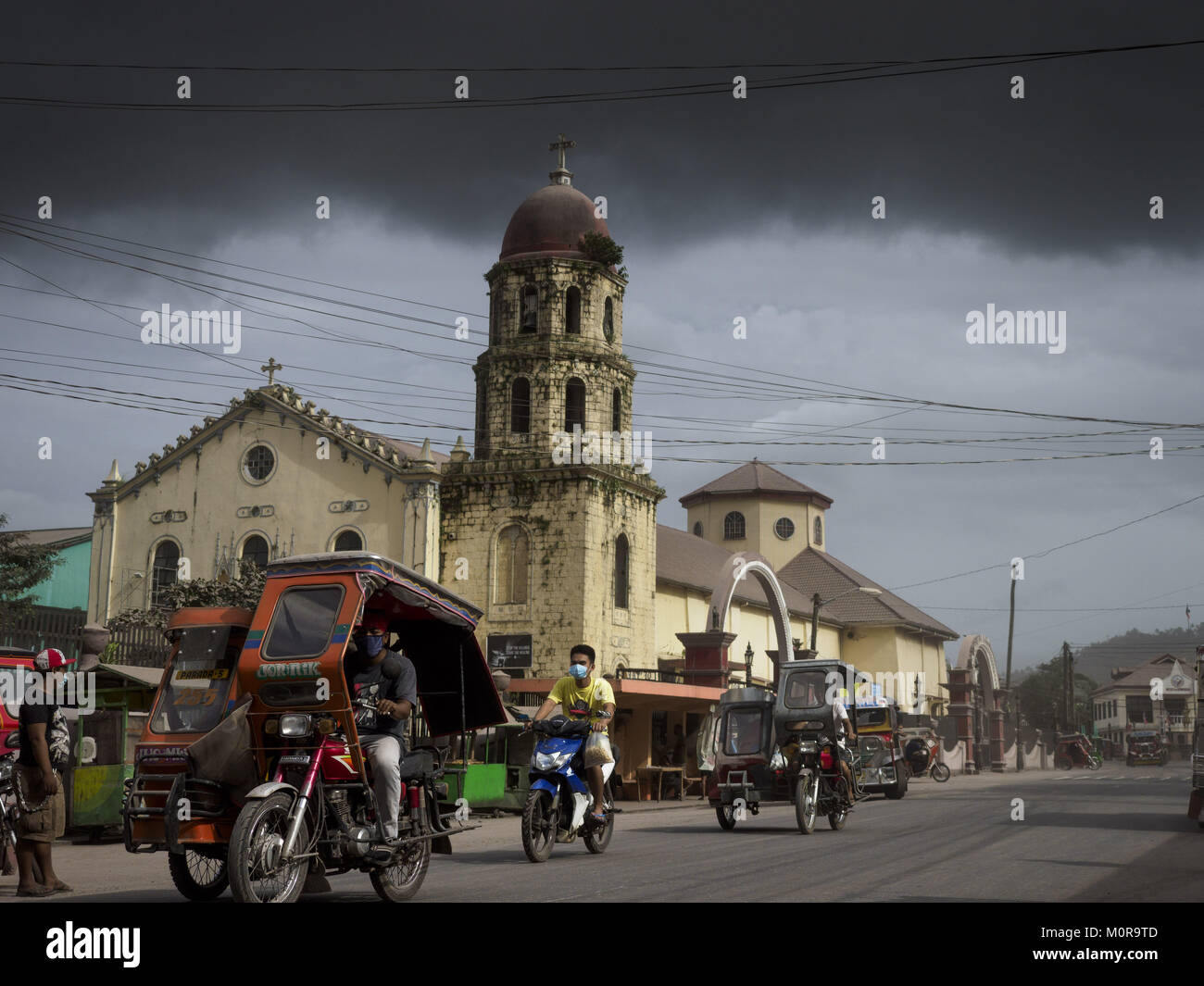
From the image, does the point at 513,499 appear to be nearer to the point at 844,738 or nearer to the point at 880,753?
the point at 880,753

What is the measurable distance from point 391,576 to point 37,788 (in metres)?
3.37

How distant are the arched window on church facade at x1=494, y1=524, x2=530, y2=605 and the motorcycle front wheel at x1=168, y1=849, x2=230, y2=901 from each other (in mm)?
28775

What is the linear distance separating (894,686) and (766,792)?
48508 mm

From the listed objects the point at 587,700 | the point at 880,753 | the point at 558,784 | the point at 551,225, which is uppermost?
the point at 551,225

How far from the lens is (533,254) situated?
4047cm

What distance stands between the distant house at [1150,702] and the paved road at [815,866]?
100 m

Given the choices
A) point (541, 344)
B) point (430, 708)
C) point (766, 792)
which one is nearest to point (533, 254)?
point (541, 344)

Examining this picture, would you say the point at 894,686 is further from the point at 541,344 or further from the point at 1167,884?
the point at 1167,884

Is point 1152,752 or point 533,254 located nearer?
point 533,254

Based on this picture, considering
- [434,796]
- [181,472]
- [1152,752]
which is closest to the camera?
[434,796]

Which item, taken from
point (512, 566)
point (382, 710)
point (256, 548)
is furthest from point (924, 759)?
point (382, 710)

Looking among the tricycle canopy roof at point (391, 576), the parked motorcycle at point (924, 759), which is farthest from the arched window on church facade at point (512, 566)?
the tricycle canopy roof at point (391, 576)

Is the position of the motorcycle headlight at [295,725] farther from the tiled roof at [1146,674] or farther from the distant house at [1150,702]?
the tiled roof at [1146,674]

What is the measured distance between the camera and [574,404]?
40.4 m
